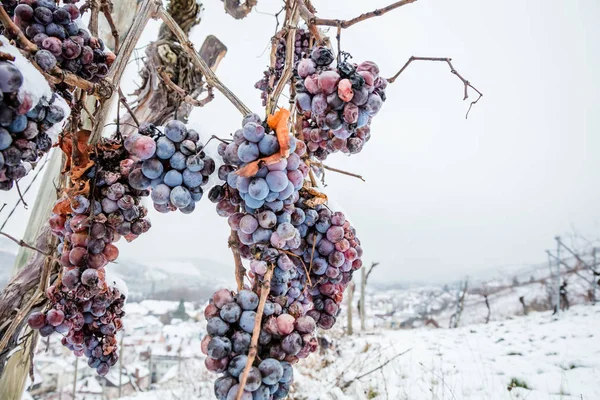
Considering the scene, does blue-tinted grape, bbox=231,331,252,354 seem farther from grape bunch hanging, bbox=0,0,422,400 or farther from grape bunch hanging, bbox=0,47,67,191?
grape bunch hanging, bbox=0,47,67,191

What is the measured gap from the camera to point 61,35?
2.58 ft

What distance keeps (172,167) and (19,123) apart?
0.25 m

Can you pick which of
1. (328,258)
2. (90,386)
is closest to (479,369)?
(328,258)

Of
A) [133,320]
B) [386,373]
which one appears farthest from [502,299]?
[133,320]

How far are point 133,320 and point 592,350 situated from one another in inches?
1071

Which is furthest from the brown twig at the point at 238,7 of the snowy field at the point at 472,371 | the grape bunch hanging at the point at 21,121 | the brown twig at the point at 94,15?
the snowy field at the point at 472,371

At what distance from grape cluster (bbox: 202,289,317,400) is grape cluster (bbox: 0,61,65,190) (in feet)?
1.34

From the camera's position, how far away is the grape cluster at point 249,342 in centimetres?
60

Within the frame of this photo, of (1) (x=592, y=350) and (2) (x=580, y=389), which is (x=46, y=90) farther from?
(1) (x=592, y=350)

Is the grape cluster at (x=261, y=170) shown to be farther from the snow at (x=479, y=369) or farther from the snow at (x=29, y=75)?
the snow at (x=479, y=369)

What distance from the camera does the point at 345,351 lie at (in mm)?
6469

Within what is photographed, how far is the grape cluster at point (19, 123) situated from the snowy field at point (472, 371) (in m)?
3.31

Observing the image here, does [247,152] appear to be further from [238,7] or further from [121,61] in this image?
[238,7]

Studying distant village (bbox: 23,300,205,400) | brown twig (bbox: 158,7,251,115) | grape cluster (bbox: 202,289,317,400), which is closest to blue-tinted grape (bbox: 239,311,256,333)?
grape cluster (bbox: 202,289,317,400)
